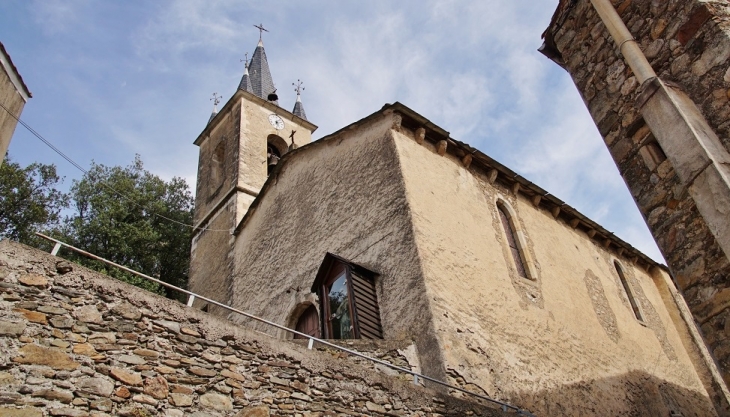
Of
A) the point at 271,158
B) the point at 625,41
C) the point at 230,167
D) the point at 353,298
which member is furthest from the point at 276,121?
the point at 625,41

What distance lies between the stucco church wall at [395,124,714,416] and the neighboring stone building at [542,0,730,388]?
402 cm

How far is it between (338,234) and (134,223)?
586 inches

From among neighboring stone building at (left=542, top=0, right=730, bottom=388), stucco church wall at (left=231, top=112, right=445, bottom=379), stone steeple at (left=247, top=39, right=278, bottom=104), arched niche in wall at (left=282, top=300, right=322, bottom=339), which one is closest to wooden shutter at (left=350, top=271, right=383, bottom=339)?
stucco church wall at (left=231, top=112, right=445, bottom=379)

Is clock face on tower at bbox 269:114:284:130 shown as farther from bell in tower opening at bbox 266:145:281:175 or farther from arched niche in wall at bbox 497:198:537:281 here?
arched niche in wall at bbox 497:198:537:281

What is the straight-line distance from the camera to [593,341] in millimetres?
10789

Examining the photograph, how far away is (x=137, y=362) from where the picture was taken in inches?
199

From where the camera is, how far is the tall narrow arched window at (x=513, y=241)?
35.1 feet

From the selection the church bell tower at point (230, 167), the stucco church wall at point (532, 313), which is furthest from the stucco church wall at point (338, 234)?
the church bell tower at point (230, 167)

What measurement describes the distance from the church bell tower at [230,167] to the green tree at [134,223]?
2934 mm

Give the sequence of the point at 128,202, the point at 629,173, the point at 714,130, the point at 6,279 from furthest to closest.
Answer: the point at 128,202
the point at 6,279
the point at 629,173
the point at 714,130

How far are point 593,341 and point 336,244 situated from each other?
16.9 feet

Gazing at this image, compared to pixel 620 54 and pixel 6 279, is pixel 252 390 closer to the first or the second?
pixel 6 279

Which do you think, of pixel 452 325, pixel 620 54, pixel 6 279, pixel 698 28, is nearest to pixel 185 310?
pixel 6 279

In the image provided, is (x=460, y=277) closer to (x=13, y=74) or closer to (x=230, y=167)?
(x=13, y=74)
